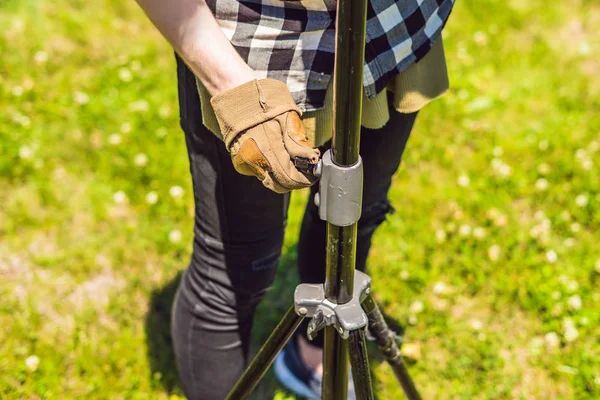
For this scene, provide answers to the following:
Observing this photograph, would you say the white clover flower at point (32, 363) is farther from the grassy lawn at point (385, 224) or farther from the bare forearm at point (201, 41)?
the bare forearm at point (201, 41)

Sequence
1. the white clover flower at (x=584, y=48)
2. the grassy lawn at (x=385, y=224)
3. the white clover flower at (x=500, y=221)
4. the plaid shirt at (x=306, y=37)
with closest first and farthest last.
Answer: the plaid shirt at (x=306, y=37), the grassy lawn at (x=385, y=224), the white clover flower at (x=500, y=221), the white clover flower at (x=584, y=48)

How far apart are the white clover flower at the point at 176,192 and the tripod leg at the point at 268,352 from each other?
127 cm

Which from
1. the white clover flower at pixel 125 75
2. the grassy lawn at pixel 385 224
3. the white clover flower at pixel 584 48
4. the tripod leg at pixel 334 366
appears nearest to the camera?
the tripod leg at pixel 334 366

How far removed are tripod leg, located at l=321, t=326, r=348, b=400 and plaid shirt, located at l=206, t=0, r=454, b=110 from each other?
17.6 inches

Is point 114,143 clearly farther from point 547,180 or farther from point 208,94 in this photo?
point 547,180

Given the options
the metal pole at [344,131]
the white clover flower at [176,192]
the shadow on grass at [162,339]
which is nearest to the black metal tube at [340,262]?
the metal pole at [344,131]

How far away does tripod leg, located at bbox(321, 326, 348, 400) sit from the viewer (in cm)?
119

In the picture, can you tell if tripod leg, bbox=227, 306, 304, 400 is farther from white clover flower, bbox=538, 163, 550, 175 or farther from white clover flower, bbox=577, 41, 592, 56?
white clover flower, bbox=577, 41, 592, 56

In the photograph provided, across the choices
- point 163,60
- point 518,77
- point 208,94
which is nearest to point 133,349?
point 208,94

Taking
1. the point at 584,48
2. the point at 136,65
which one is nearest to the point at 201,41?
the point at 136,65

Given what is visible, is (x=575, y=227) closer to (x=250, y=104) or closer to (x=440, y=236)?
(x=440, y=236)

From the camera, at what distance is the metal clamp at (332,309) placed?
3.61ft

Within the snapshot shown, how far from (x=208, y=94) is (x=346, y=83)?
0.36 meters

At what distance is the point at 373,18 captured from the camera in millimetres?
1127
